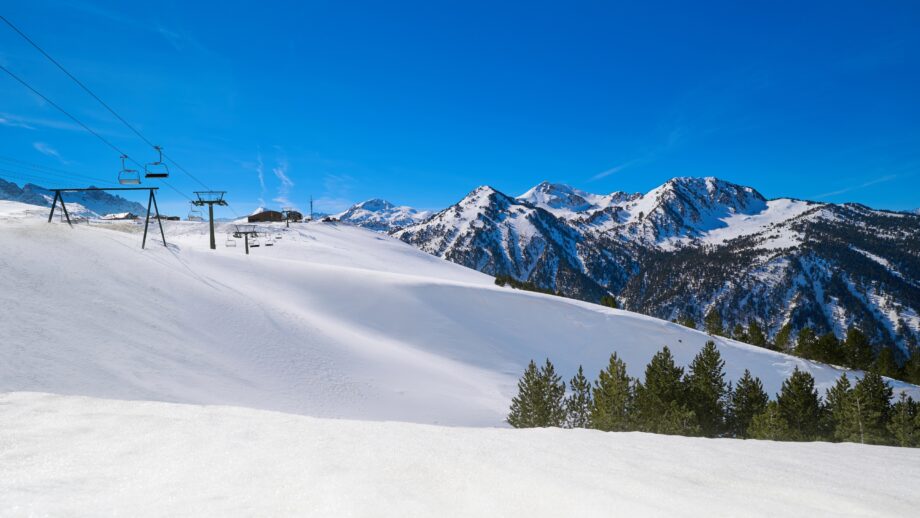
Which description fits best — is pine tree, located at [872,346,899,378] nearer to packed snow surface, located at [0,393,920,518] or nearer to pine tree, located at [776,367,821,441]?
pine tree, located at [776,367,821,441]

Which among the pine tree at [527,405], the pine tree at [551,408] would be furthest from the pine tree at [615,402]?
the pine tree at [527,405]

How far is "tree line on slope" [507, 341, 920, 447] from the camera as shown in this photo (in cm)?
2330

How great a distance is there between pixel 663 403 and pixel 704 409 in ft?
16.6

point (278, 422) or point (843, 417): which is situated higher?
point (278, 422)

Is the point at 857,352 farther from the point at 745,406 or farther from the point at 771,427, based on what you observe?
the point at 771,427

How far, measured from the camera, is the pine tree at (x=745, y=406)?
29.2m

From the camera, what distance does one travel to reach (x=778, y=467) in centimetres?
596

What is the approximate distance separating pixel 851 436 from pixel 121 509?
36916mm

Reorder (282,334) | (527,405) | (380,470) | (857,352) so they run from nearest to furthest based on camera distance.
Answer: (380,470)
(282,334)
(527,405)
(857,352)

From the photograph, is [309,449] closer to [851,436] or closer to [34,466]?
[34,466]

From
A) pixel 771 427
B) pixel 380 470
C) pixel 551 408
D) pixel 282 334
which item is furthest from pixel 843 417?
pixel 282 334

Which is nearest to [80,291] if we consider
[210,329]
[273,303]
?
[210,329]

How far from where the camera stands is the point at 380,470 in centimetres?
492

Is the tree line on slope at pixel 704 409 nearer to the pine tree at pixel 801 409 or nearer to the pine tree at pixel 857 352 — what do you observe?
the pine tree at pixel 801 409
